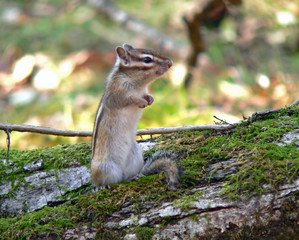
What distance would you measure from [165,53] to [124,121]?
4584mm

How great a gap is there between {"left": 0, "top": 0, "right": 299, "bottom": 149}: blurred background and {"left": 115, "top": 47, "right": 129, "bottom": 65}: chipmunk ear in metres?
2.28

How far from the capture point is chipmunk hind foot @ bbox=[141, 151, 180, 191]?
85.8 inches

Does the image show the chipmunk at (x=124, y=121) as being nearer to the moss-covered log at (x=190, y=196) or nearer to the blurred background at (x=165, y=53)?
the moss-covered log at (x=190, y=196)

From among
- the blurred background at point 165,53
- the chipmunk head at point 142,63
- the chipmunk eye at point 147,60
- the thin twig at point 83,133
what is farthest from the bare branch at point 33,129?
the blurred background at point 165,53

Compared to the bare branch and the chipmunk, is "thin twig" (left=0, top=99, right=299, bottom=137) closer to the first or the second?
the bare branch

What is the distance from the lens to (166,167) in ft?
7.55

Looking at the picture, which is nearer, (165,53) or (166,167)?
(166,167)

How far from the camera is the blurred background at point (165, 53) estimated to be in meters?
5.51

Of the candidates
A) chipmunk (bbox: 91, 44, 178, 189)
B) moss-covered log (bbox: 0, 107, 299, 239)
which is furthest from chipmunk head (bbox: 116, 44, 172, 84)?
moss-covered log (bbox: 0, 107, 299, 239)

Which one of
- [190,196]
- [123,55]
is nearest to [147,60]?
[123,55]

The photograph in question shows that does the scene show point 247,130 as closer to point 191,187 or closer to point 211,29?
point 191,187

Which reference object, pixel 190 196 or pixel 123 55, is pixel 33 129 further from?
pixel 190 196

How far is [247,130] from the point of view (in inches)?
98.3

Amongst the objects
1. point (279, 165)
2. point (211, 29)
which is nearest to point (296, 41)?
point (211, 29)
